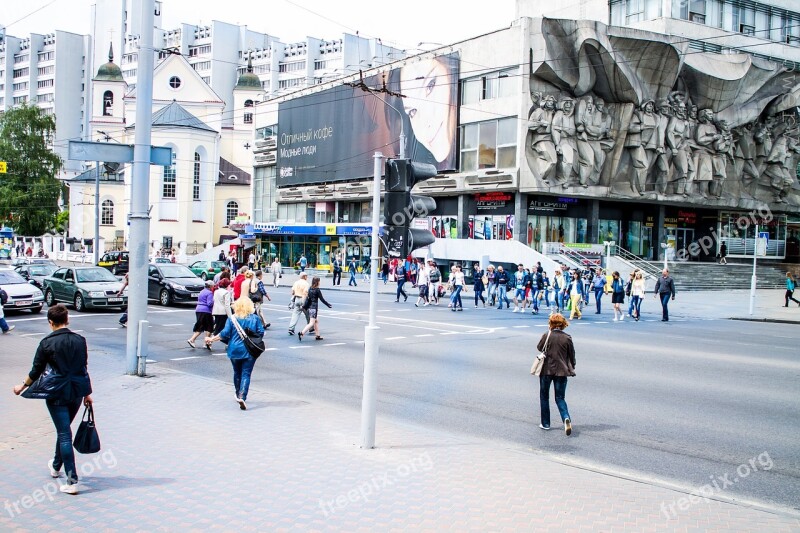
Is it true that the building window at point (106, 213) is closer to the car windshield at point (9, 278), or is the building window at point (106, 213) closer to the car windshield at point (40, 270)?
the car windshield at point (40, 270)

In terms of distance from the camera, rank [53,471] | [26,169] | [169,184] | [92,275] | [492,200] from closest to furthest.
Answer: [53,471] < [92,275] < [492,200] < [169,184] < [26,169]

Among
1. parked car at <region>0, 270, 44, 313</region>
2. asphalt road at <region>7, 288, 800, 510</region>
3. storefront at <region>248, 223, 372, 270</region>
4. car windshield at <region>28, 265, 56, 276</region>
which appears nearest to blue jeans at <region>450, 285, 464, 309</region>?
asphalt road at <region>7, 288, 800, 510</region>

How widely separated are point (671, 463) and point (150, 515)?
5.31 m

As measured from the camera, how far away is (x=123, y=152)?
11.6 m

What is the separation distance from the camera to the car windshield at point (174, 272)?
26.0 m

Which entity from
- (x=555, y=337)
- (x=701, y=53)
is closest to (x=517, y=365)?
(x=555, y=337)

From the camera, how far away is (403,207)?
742 centimetres

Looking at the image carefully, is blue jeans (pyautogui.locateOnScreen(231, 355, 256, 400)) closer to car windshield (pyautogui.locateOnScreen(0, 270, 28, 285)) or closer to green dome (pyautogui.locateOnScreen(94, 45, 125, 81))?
car windshield (pyautogui.locateOnScreen(0, 270, 28, 285))

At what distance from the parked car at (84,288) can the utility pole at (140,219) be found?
1184 cm

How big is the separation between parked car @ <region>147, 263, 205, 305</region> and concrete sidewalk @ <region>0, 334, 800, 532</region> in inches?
643

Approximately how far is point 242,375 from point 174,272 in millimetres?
17951

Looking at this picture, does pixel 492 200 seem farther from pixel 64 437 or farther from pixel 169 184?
pixel 169 184

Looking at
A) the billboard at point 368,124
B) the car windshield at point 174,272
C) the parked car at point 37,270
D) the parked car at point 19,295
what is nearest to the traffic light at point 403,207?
the parked car at point 19,295

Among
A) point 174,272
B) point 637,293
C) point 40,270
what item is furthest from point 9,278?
point 637,293
